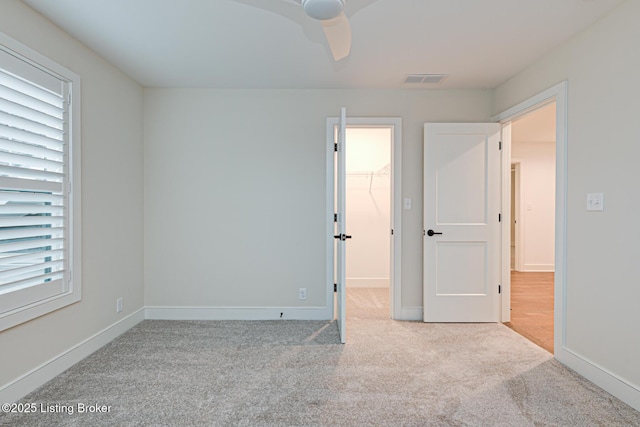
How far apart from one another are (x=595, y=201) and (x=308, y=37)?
2306mm

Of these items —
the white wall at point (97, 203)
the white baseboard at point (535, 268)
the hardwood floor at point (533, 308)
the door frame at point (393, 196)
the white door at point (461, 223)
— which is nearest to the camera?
the white wall at point (97, 203)

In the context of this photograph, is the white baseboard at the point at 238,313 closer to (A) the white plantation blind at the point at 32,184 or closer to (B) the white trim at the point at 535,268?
(A) the white plantation blind at the point at 32,184

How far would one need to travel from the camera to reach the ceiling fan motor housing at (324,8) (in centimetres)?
150

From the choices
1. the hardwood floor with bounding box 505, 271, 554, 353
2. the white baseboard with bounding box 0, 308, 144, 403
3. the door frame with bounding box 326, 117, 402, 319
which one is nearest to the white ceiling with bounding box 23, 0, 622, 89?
the door frame with bounding box 326, 117, 402, 319

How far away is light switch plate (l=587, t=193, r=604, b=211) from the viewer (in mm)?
2193

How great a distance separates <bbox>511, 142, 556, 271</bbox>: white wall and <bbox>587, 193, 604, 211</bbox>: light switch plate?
4493 mm

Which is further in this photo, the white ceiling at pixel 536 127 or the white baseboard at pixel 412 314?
the white ceiling at pixel 536 127

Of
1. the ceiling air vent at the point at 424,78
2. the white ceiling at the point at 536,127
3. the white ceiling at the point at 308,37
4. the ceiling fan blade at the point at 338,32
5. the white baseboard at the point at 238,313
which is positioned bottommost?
the white baseboard at the point at 238,313

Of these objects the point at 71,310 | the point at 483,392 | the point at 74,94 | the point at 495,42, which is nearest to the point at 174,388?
the point at 71,310

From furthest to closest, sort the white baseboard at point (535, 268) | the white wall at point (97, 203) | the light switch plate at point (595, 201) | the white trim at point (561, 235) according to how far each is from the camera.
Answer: the white baseboard at point (535, 268), the white trim at point (561, 235), the light switch plate at point (595, 201), the white wall at point (97, 203)

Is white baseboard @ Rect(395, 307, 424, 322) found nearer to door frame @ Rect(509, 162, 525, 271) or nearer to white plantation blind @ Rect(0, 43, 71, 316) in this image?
white plantation blind @ Rect(0, 43, 71, 316)

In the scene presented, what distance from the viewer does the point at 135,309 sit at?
3344 mm

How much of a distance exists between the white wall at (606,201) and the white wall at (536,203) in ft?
14.1

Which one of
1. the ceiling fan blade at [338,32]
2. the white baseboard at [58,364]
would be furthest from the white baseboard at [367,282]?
the ceiling fan blade at [338,32]
